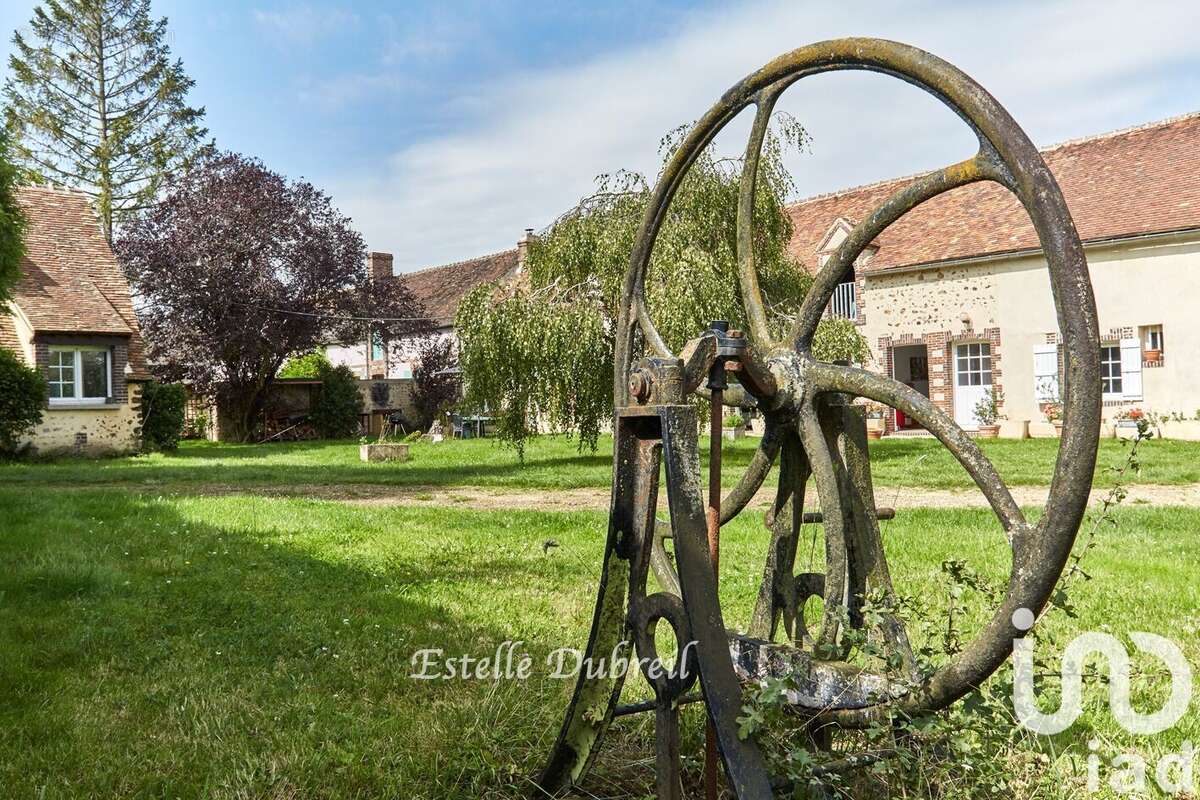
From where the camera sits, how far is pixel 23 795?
286cm

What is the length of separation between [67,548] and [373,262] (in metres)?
30.0

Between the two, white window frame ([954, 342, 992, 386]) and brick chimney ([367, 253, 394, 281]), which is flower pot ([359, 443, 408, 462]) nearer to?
white window frame ([954, 342, 992, 386])

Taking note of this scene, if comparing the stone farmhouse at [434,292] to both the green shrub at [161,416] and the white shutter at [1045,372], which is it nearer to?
the green shrub at [161,416]

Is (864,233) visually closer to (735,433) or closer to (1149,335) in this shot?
(1149,335)

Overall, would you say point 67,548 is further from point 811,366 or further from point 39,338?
point 39,338

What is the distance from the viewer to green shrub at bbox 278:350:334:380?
2982 cm

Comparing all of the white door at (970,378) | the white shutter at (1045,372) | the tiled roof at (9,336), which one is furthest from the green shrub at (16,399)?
the white shutter at (1045,372)

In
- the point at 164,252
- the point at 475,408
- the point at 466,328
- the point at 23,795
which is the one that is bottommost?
the point at 23,795

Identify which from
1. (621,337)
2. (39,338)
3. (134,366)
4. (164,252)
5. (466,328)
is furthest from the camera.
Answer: (164,252)

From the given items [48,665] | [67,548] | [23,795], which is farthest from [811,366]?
[67,548]

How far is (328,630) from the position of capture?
4770 mm

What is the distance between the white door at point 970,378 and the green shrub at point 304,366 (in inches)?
738

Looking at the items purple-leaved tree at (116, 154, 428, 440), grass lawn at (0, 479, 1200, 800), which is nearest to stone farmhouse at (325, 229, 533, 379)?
purple-leaved tree at (116, 154, 428, 440)

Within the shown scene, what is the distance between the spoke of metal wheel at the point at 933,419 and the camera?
2.14 metres
